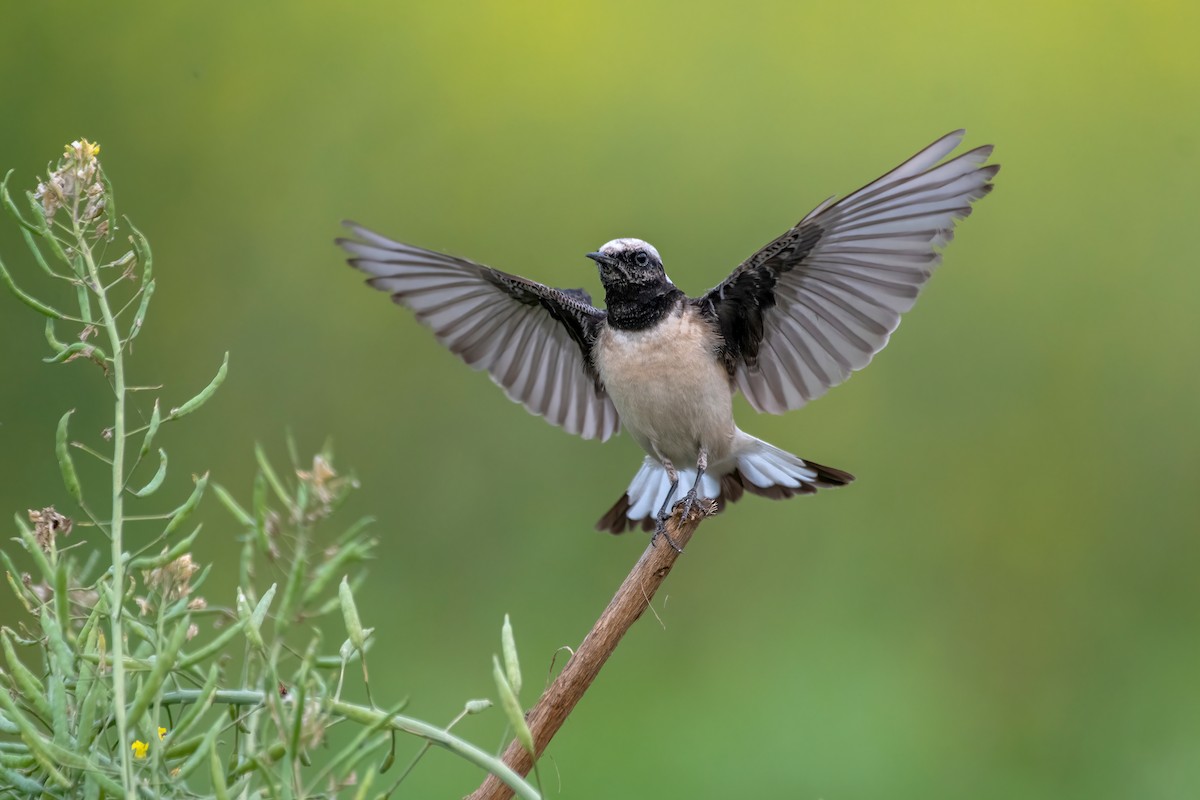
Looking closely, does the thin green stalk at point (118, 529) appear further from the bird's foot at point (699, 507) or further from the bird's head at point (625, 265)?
the bird's head at point (625, 265)

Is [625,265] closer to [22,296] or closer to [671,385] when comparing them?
[671,385]

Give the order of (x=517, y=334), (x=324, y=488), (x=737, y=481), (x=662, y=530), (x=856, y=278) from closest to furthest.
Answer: (x=324, y=488) < (x=662, y=530) < (x=856, y=278) < (x=737, y=481) < (x=517, y=334)

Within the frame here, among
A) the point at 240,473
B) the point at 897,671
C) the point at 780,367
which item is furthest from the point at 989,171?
the point at 240,473

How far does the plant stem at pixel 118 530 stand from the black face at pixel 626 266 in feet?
4.43

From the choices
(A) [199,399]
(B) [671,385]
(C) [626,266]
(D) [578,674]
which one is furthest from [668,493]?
(A) [199,399]

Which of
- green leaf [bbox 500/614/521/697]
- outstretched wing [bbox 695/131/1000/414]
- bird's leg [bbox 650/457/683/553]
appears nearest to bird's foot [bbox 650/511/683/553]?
bird's leg [bbox 650/457/683/553]

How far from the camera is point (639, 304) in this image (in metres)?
1.99

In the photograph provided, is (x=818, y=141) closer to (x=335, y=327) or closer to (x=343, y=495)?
(x=335, y=327)

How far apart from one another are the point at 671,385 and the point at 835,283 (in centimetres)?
30

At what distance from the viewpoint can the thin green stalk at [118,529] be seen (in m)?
0.58

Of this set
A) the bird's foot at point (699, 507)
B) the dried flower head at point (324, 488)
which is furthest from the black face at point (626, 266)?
the dried flower head at point (324, 488)

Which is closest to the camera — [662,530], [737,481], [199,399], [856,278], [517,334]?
[199,399]

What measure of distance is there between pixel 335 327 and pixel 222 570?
2.52ft

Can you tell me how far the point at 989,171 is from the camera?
62.2 inches
